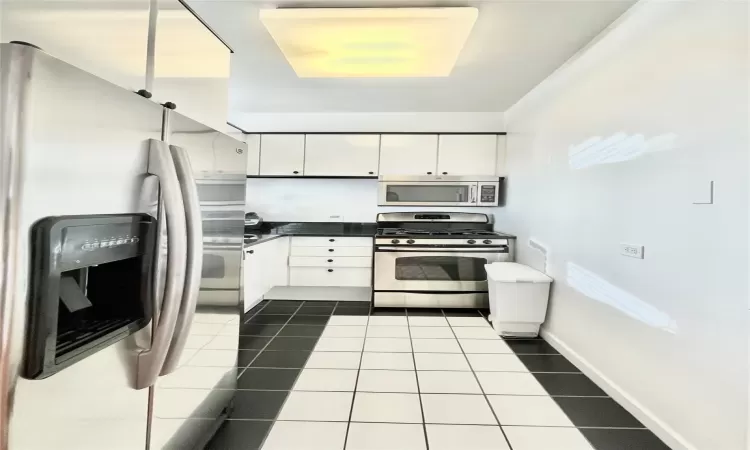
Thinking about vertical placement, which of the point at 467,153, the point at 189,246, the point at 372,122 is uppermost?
the point at 372,122

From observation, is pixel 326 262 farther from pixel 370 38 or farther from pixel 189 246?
pixel 189 246

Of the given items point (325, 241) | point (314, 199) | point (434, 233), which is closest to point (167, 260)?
point (325, 241)

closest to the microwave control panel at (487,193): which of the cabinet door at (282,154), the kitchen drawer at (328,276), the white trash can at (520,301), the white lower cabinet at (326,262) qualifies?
the white trash can at (520,301)

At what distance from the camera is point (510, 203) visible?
4023mm

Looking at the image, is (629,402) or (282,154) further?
(282,154)

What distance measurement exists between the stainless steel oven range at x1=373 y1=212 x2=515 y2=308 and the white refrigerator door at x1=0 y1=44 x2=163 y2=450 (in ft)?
9.73

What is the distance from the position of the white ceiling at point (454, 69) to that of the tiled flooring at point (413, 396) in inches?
85.2

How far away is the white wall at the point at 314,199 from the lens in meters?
4.59

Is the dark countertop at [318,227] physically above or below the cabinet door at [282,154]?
below

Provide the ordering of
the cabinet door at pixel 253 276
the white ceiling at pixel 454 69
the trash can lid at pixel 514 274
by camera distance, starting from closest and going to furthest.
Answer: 1. the white ceiling at pixel 454 69
2. the trash can lid at pixel 514 274
3. the cabinet door at pixel 253 276

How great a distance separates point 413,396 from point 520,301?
141 centimetres

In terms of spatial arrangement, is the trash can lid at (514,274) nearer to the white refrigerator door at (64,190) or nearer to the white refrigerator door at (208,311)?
the white refrigerator door at (208,311)

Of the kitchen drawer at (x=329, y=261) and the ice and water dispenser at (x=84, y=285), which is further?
the kitchen drawer at (x=329, y=261)

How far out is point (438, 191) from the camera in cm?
425
